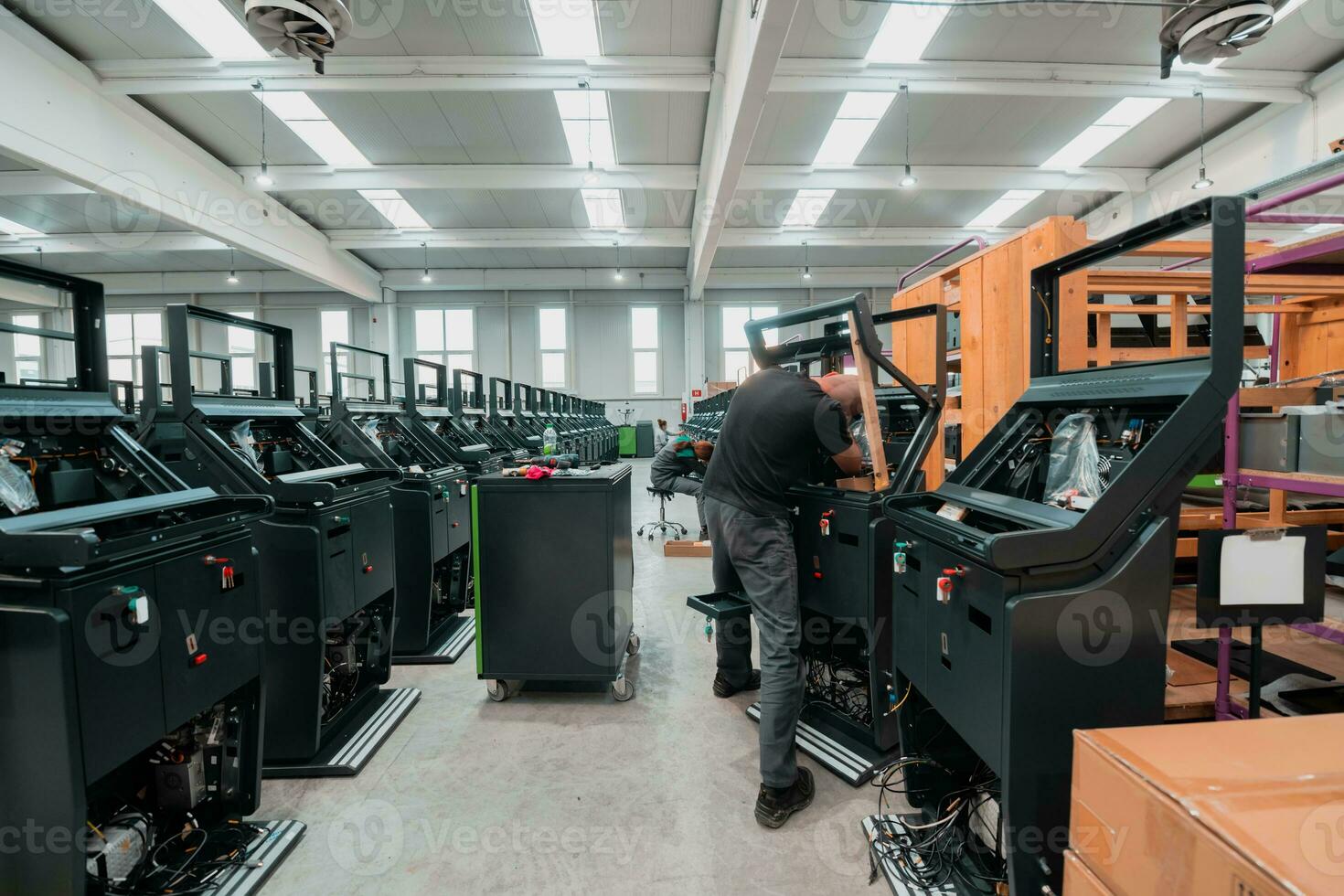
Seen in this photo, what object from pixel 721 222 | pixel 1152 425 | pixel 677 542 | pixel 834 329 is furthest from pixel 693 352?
pixel 1152 425

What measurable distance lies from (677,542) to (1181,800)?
16.4 ft

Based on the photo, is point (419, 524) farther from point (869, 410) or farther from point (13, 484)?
point (869, 410)

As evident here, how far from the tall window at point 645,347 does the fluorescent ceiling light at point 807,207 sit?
17.3 ft

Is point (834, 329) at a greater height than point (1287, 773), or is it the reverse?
point (834, 329)

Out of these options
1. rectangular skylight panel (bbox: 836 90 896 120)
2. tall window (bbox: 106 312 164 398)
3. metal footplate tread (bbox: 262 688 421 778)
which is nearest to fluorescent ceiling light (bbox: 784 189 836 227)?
rectangular skylight panel (bbox: 836 90 896 120)

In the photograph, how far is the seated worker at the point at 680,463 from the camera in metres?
3.60

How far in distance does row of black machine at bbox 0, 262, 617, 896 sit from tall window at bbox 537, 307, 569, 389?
1188 cm

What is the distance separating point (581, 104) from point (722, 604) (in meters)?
6.21

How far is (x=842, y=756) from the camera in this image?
7.39 ft

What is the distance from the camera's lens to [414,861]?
1792mm

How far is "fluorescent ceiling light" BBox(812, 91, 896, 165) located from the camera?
20.8ft

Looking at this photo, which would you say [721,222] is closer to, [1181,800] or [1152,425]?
[1152,425]

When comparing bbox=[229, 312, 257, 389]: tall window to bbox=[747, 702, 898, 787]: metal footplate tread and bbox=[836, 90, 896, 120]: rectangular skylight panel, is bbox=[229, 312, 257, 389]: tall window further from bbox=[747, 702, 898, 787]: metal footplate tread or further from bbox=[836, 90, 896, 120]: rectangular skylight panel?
bbox=[747, 702, 898, 787]: metal footplate tread

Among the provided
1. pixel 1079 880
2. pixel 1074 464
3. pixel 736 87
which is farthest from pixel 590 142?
pixel 1079 880
